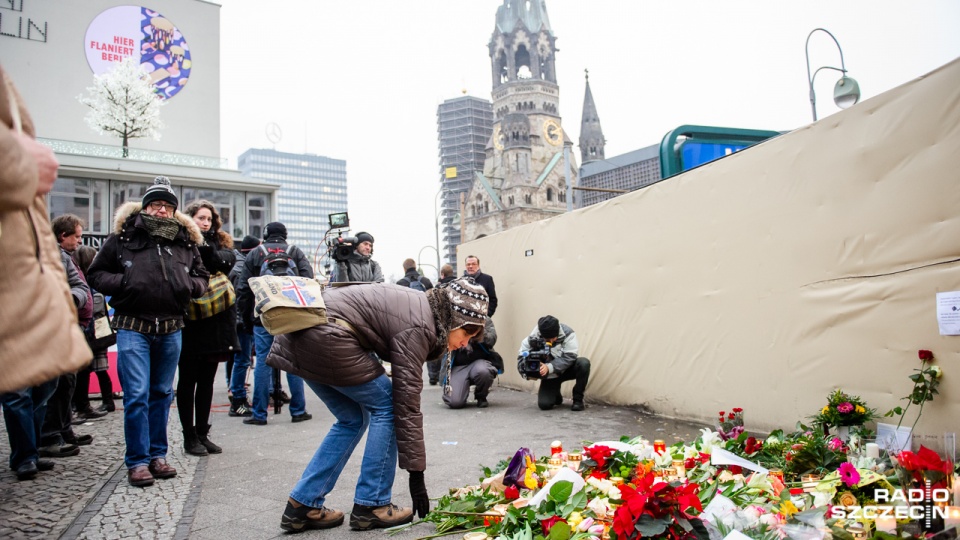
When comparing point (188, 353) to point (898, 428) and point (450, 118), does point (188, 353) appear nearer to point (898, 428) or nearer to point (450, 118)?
point (898, 428)

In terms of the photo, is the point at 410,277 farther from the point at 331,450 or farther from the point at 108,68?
the point at 108,68

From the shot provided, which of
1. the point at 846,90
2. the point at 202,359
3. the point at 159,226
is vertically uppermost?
the point at 846,90

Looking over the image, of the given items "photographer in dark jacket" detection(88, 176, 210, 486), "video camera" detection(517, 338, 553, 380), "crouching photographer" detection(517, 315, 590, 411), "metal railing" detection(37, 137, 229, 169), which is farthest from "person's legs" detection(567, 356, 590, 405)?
"metal railing" detection(37, 137, 229, 169)

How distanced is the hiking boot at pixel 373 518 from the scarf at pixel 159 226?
7.88 ft

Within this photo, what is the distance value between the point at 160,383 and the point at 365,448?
2.06 m

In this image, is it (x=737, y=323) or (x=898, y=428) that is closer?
(x=898, y=428)

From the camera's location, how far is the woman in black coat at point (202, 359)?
17.2ft

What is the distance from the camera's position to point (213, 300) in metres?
5.35

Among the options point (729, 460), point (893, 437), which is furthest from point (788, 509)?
point (893, 437)

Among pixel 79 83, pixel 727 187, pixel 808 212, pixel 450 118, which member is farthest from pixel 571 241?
pixel 450 118

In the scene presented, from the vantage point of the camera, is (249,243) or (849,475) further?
(249,243)

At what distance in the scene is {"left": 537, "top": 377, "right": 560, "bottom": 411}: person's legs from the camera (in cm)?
775

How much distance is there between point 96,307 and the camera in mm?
6938

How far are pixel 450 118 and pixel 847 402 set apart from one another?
4438 inches
